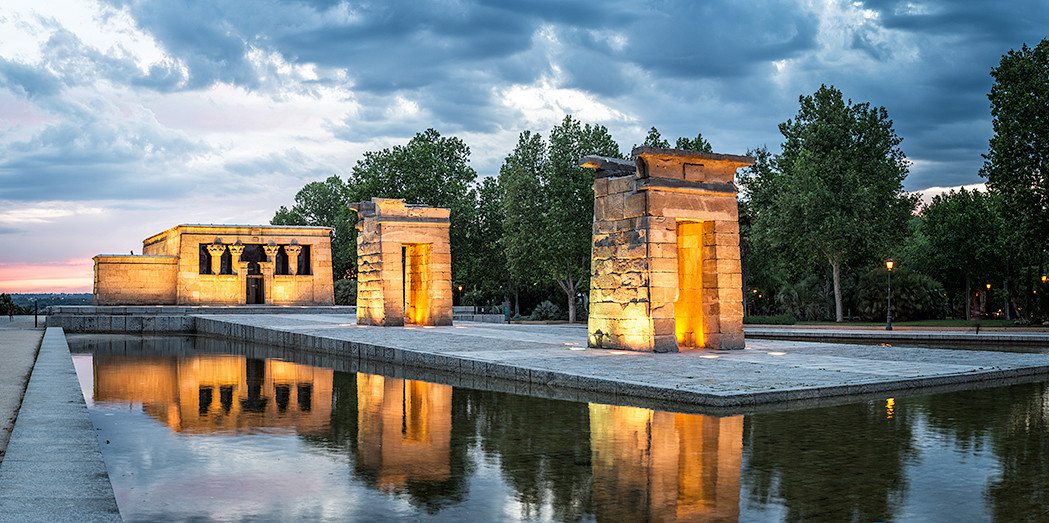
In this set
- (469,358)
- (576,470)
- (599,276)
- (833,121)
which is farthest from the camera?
(833,121)

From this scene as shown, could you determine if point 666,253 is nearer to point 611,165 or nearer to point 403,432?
point 611,165

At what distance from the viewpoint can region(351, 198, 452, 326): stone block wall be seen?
29.1 metres

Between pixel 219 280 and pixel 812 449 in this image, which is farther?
pixel 219 280

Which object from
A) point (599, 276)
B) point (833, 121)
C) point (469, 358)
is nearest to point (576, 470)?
point (469, 358)

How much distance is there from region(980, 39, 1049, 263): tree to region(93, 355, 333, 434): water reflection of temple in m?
30.2

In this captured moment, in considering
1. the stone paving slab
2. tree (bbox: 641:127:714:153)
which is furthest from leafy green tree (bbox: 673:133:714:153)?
the stone paving slab

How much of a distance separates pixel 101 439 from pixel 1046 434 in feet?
30.5

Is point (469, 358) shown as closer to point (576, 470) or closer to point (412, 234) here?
point (576, 470)

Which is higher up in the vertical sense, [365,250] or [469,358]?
[365,250]

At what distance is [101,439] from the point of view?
330 inches

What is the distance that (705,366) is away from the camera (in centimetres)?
1416

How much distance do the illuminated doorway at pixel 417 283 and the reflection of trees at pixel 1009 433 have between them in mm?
20425

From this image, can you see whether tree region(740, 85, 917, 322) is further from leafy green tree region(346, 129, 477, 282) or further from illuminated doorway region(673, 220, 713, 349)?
illuminated doorway region(673, 220, 713, 349)

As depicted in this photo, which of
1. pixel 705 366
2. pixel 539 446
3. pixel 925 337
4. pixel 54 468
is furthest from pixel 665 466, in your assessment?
pixel 925 337
